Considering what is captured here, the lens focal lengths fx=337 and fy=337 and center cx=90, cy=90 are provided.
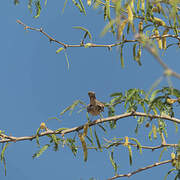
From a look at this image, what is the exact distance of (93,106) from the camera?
4.56 feet

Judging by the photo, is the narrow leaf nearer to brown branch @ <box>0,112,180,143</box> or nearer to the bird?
brown branch @ <box>0,112,180,143</box>

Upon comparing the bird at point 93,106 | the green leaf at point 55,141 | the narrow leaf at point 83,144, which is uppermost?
the bird at point 93,106

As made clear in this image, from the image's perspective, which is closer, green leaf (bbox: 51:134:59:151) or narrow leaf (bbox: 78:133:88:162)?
Result: narrow leaf (bbox: 78:133:88:162)

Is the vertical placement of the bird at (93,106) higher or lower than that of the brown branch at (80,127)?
higher

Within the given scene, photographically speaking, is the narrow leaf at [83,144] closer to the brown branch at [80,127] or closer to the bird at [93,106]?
the brown branch at [80,127]

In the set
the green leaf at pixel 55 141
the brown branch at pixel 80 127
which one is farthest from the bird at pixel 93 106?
the green leaf at pixel 55 141

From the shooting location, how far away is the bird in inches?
54.2

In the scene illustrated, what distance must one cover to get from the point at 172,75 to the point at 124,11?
1.00 meters

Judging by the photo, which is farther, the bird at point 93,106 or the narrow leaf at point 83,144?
the bird at point 93,106

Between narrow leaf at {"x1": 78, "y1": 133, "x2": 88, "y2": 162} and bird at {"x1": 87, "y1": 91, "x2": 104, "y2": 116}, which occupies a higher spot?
bird at {"x1": 87, "y1": 91, "x2": 104, "y2": 116}

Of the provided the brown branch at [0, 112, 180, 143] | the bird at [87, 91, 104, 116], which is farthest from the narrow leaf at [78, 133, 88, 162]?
the bird at [87, 91, 104, 116]

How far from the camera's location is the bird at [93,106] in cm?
138


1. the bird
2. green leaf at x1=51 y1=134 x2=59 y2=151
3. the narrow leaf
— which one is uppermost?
the bird

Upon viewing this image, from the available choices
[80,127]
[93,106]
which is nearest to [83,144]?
[80,127]
